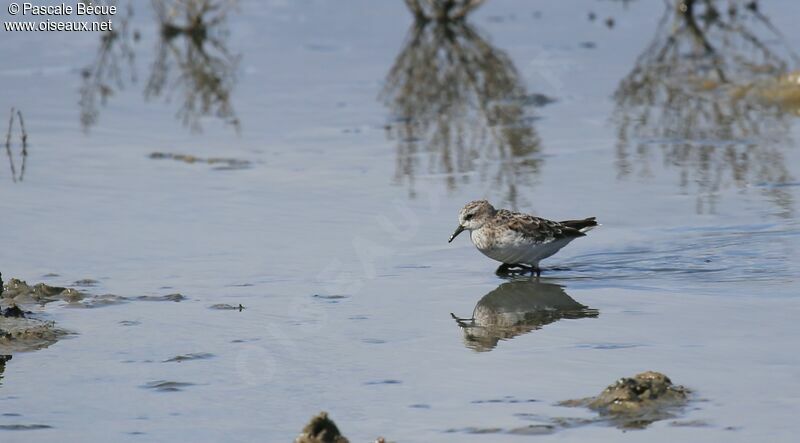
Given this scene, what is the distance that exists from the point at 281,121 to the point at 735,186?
487 centimetres

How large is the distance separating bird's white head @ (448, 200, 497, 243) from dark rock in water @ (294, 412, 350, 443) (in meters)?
4.51

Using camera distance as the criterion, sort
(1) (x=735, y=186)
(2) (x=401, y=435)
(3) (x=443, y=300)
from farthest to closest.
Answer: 1. (1) (x=735, y=186)
2. (3) (x=443, y=300)
3. (2) (x=401, y=435)

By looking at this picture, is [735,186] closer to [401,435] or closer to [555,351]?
[555,351]

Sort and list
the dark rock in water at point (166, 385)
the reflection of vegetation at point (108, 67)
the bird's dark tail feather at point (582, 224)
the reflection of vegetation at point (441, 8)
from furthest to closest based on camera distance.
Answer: the reflection of vegetation at point (441, 8)
the reflection of vegetation at point (108, 67)
the bird's dark tail feather at point (582, 224)
the dark rock in water at point (166, 385)

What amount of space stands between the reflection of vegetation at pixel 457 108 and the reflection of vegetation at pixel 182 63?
1.95 metres

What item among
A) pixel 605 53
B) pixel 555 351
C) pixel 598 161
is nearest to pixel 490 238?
pixel 555 351

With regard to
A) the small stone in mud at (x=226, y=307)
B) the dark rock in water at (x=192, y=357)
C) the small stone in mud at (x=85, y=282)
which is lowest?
the dark rock in water at (x=192, y=357)

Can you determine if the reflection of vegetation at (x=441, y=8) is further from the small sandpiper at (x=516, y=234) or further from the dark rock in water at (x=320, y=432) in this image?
the dark rock in water at (x=320, y=432)

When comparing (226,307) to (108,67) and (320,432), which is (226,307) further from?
(108,67)

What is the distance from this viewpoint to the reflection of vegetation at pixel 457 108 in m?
13.6

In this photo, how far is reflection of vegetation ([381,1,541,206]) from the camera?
13609mm

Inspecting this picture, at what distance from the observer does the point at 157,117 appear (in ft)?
51.1

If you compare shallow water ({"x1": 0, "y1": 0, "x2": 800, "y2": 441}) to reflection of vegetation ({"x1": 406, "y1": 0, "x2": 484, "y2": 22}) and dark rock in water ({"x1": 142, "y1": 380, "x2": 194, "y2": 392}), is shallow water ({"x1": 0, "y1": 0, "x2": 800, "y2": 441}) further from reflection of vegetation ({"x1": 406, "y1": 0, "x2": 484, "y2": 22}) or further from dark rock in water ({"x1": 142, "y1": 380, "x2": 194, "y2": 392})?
reflection of vegetation ({"x1": 406, "y1": 0, "x2": 484, "y2": 22})

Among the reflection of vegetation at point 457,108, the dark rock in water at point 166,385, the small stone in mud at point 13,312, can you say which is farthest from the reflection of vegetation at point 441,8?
the dark rock in water at point 166,385
